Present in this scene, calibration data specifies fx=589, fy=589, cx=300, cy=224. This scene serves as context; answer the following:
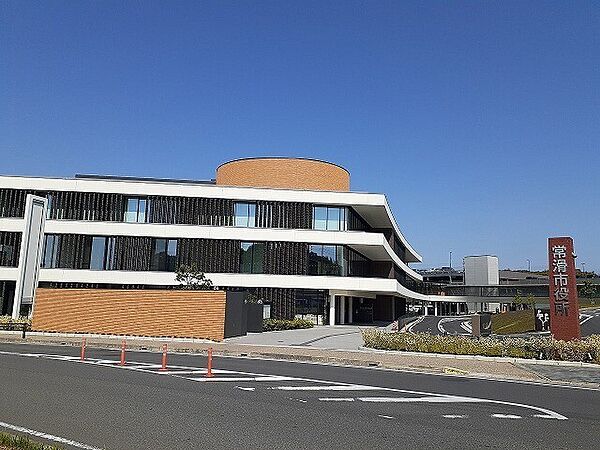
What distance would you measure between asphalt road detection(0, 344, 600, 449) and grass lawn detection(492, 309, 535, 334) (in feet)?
88.3

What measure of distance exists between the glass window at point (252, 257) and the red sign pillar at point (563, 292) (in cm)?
2648

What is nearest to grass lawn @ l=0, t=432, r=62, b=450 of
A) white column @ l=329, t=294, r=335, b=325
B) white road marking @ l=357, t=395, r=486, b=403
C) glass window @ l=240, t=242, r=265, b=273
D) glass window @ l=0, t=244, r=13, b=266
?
white road marking @ l=357, t=395, r=486, b=403

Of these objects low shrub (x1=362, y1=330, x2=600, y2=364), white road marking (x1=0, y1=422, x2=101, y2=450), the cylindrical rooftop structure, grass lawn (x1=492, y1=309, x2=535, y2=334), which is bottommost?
white road marking (x1=0, y1=422, x2=101, y2=450)

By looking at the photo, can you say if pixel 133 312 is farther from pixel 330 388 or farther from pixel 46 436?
pixel 46 436

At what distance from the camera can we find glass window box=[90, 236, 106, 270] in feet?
154

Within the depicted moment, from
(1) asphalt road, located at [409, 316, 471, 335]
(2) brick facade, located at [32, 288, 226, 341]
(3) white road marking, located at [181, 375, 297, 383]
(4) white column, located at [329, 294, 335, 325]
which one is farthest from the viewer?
(4) white column, located at [329, 294, 335, 325]

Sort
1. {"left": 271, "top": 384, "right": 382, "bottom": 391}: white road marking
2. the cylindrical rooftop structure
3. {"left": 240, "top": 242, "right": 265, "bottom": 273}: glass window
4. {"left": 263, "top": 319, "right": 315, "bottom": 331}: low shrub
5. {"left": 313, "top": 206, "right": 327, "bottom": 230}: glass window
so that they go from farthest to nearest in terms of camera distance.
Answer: the cylindrical rooftop structure < {"left": 313, "top": 206, "right": 327, "bottom": 230}: glass window < {"left": 240, "top": 242, "right": 265, "bottom": 273}: glass window < {"left": 263, "top": 319, "right": 315, "bottom": 331}: low shrub < {"left": 271, "top": 384, "right": 382, "bottom": 391}: white road marking

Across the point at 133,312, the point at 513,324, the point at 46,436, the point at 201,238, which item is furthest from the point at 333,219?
the point at 46,436

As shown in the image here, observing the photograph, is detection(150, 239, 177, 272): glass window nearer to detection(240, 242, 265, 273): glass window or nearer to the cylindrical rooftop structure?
detection(240, 242, 265, 273): glass window

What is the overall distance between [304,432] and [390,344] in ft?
52.9

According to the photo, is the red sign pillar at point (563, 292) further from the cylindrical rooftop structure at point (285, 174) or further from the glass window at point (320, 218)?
the cylindrical rooftop structure at point (285, 174)

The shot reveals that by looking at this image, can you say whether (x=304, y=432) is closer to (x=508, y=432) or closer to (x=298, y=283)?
(x=508, y=432)

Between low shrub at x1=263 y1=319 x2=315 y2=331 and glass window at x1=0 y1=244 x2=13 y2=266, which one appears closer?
low shrub at x1=263 y1=319 x2=315 y2=331

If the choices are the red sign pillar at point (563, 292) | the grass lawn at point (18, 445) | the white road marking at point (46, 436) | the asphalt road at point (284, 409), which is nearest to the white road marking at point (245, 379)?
the asphalt road at point (284, 409)
